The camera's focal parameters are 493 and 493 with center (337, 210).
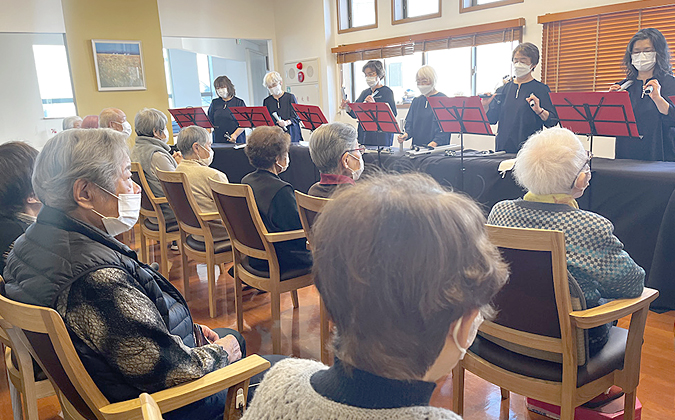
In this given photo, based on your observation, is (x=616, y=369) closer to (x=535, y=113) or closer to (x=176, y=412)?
(x=176, y=412)

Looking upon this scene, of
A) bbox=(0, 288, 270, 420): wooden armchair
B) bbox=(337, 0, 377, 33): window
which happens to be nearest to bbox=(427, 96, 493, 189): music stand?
bbox=(0, 288, 270, 420): wooden armchair

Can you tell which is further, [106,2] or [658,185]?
[106,2]

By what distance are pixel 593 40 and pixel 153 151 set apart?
171 inches

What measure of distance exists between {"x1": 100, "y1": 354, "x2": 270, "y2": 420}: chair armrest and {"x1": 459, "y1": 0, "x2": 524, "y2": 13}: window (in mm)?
5472

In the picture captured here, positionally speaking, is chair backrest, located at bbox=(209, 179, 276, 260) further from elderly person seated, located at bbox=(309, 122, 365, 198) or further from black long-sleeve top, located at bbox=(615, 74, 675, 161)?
black long-sleeve top, located at bbox=(615, 74, 675, 161)

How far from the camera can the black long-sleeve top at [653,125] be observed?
329 centimetres

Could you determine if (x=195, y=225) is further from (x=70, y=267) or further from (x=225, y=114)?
(x=225, y=114)

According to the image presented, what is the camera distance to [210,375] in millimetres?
1274

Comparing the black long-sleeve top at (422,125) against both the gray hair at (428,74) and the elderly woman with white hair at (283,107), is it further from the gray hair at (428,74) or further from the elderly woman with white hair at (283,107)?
the elderly woman with white hair at (283,107)

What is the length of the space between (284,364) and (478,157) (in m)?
3.34

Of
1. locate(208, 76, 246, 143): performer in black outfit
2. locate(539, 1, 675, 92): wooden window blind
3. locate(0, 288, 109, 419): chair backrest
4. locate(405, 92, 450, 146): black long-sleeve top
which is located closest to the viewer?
locate(0, 288, 109, 419): chair backrest

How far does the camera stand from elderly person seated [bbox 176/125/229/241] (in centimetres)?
302

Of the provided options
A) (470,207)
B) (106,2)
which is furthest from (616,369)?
(106,2)

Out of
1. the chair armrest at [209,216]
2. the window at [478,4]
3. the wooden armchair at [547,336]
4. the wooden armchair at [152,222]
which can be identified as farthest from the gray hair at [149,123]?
the window at [478,4]
